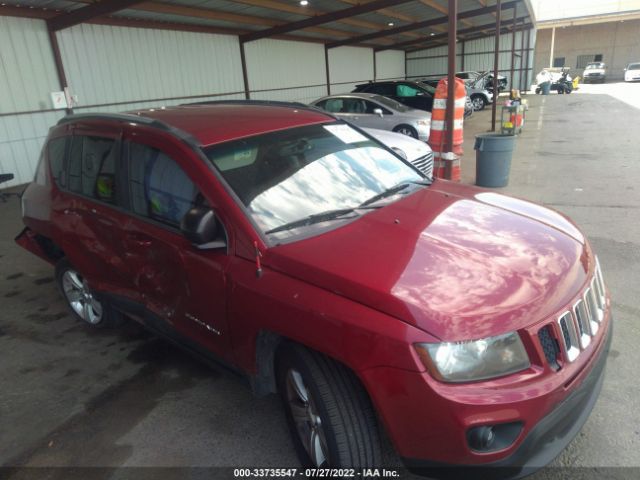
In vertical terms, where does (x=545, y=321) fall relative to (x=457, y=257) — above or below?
below

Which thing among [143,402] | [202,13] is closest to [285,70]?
[202,13]

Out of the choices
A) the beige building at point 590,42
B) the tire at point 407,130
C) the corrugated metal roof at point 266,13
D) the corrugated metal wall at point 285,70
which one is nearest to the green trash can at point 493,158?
the tire at point 407,130

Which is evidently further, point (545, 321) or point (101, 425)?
point (101, 425)

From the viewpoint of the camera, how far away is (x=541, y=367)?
184 centimetres

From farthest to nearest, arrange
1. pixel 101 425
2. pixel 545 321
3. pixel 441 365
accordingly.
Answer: pixel 101 425 < pixel 545 321 < pixel 441 365

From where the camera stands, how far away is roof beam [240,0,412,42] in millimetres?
15323

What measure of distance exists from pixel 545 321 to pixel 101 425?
2.57 m

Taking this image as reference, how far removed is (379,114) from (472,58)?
84.8 ft

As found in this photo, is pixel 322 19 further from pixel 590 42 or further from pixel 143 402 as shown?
pixel 590 42

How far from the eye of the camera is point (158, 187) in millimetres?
2818

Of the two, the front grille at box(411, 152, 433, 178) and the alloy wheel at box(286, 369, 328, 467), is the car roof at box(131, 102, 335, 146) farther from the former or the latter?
the front grille at box(411, 152, 433, 178)

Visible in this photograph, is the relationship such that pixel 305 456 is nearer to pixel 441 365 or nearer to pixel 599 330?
pixel 441 365

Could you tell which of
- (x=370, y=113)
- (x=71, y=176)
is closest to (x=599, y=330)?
(x=71, y=176)

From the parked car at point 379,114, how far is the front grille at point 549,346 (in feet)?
33.8
